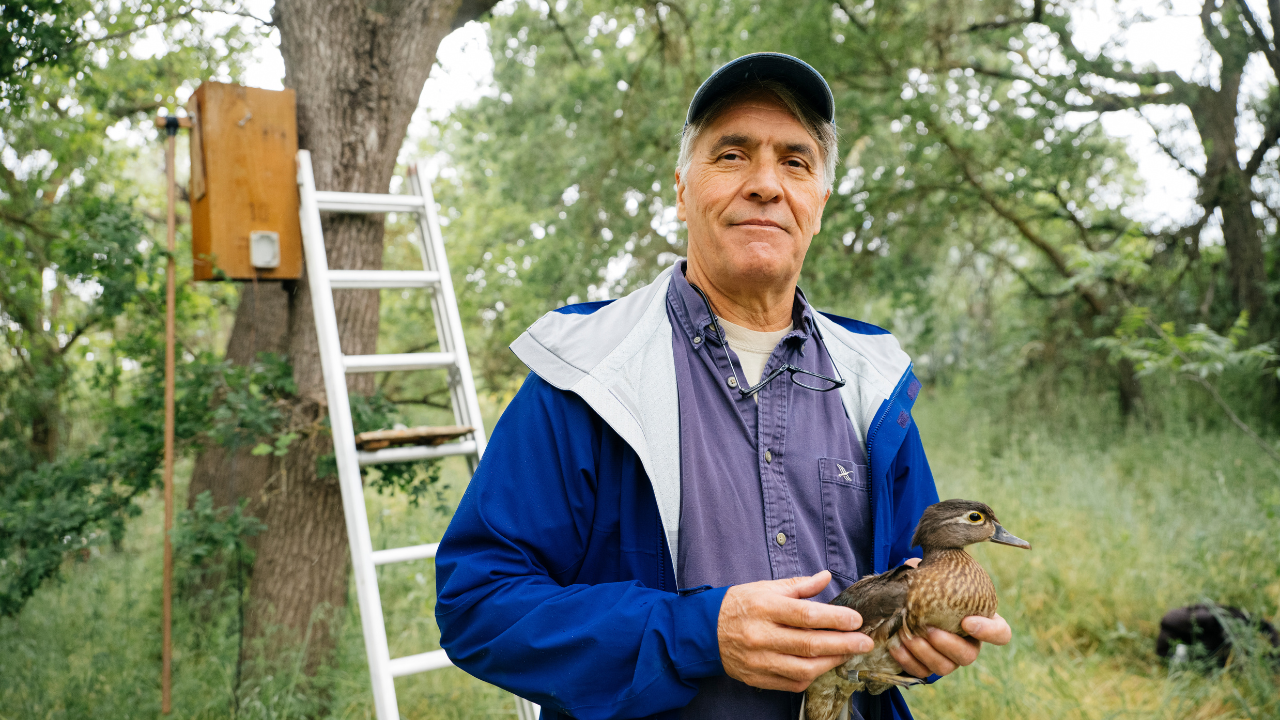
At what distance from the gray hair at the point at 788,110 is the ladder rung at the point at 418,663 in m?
2.05

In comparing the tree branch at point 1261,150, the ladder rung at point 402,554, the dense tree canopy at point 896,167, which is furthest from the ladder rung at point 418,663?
the tree branch at point 1261,150

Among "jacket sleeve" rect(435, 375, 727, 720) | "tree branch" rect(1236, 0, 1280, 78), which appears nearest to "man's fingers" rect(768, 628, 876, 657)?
"jacket sleeve" rect(435, 375, 727, 720)

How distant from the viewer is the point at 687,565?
156 centimetres

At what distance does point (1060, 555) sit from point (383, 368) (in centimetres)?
498

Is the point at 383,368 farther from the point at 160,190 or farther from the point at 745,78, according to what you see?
the point at 160,190

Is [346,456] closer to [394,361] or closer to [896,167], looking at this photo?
[394,361]

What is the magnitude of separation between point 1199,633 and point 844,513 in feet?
13.0

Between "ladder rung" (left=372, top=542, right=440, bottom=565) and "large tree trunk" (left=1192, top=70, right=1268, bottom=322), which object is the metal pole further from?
"large tree trunk" (left=1192, top=70, right=1268, bottom=322)

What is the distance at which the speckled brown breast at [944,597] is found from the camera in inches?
59.6

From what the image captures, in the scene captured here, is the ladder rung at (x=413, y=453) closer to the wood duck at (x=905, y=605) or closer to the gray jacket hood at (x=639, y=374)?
the gray jacket hood at (x=639, y=374)

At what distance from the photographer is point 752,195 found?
182 centimetres

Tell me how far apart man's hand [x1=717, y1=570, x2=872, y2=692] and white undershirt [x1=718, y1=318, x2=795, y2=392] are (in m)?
0.61

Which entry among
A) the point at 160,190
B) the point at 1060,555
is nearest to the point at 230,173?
the point at 1060,555

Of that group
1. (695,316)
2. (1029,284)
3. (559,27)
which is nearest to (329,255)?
(695,316)
